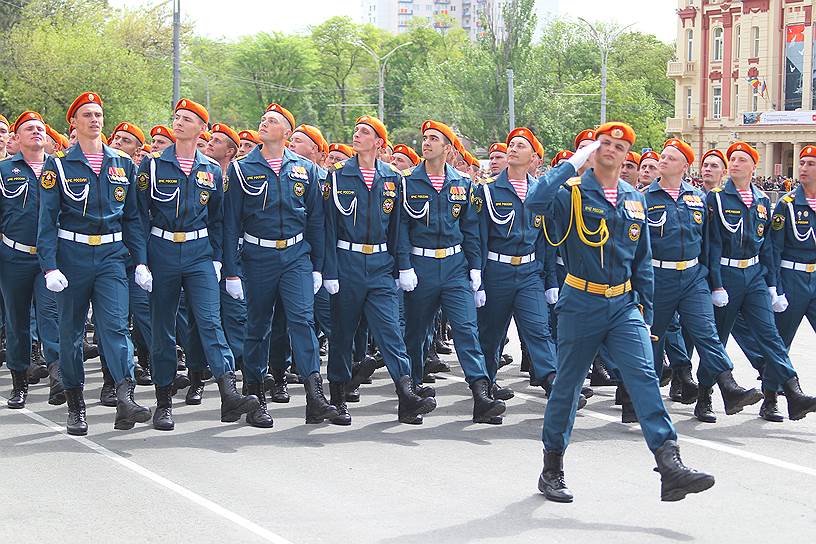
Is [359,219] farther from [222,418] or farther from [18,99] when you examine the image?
[18,99]

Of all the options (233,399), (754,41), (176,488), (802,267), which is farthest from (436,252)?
(754,41)

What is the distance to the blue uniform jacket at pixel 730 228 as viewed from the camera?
10023 millimetres

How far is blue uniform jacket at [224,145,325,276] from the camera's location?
9.56 meters

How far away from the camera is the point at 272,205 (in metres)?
9.55

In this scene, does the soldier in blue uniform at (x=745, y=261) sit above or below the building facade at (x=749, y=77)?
below

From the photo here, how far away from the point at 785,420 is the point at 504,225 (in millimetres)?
2585

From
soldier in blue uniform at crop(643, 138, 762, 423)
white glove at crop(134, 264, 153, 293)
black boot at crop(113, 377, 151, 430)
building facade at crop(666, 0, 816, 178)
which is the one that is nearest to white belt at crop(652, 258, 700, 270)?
soldier in blue uniform at crop(643, 138, 762, 423)

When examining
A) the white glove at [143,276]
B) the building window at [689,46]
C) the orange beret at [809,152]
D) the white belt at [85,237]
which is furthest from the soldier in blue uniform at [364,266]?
the building window at [689,46]

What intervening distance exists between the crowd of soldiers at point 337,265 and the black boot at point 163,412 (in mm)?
16

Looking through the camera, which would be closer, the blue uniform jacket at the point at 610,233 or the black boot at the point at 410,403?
the blue uniform jacket at the point at 610,233

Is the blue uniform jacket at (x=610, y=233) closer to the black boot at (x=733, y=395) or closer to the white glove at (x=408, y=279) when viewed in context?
the black boot at (x=733, y=395)

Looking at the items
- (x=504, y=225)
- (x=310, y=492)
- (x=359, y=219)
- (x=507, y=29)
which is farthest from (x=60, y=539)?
(x=507, y=29)

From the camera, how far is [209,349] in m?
9.38

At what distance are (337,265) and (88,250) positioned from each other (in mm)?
1814
